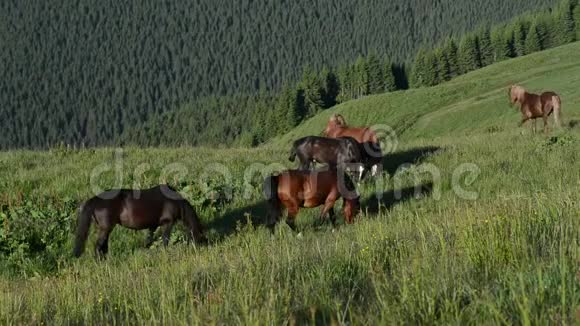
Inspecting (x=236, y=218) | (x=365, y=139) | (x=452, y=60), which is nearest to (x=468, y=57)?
(x=452, y=60)

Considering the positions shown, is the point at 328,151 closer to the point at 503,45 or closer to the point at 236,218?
the point at 236,218

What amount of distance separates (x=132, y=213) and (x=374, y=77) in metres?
136

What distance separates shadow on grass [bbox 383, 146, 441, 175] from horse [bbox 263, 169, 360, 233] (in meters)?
6.47

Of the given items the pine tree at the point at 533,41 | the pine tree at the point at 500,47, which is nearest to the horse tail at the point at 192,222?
Result: the pine tree at the point at 533,41

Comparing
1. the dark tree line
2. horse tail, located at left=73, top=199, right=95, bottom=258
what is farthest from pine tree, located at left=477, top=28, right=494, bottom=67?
horse tail, located at left=73, top=199, right=95, bottom=258

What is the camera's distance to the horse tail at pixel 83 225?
10.1 m

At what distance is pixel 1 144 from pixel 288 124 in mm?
113120

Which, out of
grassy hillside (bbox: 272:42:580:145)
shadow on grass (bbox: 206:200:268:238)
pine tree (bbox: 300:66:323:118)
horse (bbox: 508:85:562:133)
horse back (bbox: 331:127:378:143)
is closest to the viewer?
shadow on grass (bbox: 206:200:268:238)

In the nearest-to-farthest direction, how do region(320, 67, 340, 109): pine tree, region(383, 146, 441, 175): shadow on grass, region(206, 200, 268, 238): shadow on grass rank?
region(206, 200, 268, 238): shadow on grass < region(383, 146, 441, 175): shadow on grass < region(320, 67, 340, 109): pine tree

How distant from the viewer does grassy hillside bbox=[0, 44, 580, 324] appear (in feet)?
12.8

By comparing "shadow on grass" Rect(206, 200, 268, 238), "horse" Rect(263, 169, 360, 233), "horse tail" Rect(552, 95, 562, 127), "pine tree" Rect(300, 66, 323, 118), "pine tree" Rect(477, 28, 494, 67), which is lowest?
"shadow on grass" Rect(206, 200, 268, 238)

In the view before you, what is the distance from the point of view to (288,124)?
129 m

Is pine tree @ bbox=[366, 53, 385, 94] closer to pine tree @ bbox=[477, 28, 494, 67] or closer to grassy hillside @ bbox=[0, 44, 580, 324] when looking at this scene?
pine tree @ bbox=[477, 28, 494, 67]

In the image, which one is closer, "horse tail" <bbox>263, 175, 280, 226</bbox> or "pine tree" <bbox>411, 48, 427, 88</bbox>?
"horse tail" <bbox>263, 175, 280, 226</bbox>
